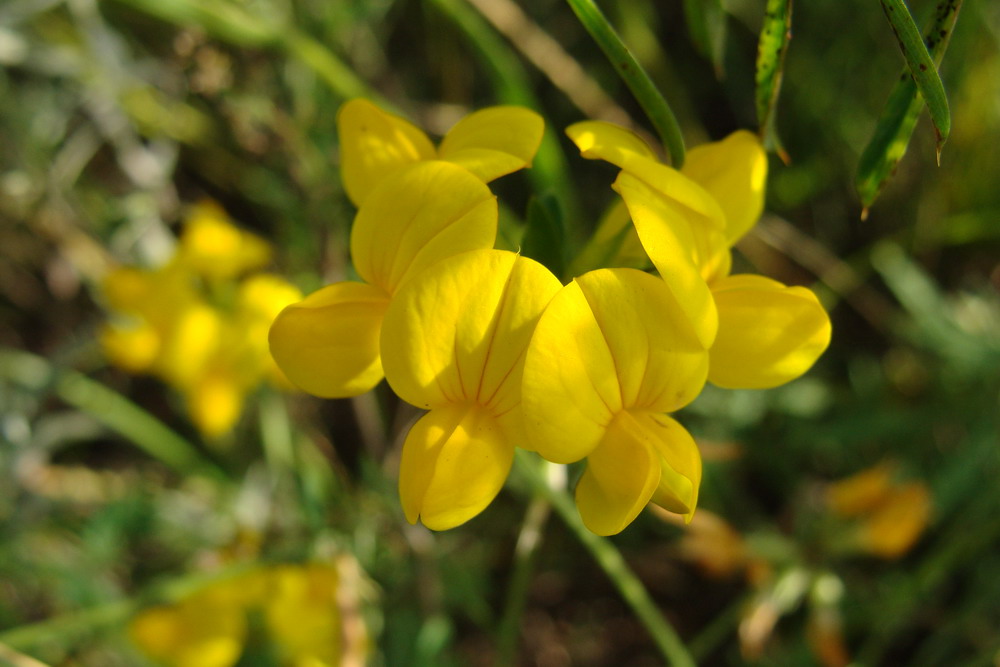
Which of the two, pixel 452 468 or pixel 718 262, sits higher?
pixel 718 262

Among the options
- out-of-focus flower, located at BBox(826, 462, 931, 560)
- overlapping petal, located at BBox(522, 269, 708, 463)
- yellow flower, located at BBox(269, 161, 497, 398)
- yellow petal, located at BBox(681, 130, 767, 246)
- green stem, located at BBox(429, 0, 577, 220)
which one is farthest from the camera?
out-of-focus flower, located at BBox(826, 462, 931, 560)

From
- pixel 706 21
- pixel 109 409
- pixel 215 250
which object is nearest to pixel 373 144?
pixel 706 21

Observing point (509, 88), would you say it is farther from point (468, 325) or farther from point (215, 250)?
point (468, 325)

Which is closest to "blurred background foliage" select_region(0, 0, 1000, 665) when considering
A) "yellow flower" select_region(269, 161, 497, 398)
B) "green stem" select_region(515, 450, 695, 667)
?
"green stem" select_region(515, 450, 695, 667)

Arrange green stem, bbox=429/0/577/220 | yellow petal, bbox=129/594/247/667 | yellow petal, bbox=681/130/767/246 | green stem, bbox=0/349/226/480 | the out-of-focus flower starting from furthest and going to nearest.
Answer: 1. green stem, bbox=0/349/226/480
2. the out-of-focus flower
3. green stem, bbox=429/0/577/220
4. yellow petal, bbox=129/594/247/667
5. yellow petal, bbox=681/130/767/246

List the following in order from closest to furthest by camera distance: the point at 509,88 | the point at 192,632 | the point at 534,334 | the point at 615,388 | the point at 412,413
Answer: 1. the point at 534,334
2. the point at 615,388
3. the point at 192,632
4. the point at 509,88
5. the point at 412,413

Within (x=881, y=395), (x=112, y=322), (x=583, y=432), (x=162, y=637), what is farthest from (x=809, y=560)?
(x=112, y=322)

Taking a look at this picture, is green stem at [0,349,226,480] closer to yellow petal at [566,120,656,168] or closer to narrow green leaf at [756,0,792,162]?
yellow petal at [566,120,656,168]
